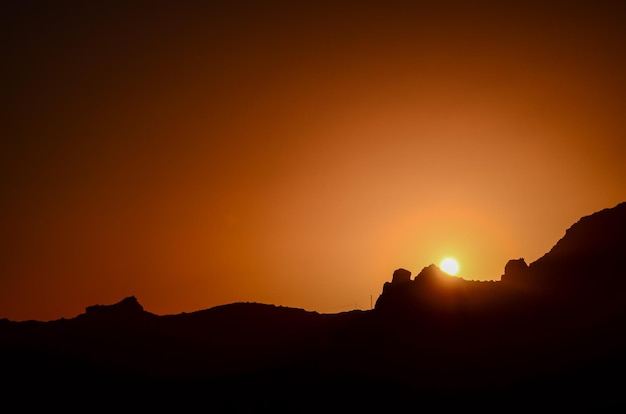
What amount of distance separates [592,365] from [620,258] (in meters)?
19.1

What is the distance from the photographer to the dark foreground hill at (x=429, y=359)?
59469 millimetres

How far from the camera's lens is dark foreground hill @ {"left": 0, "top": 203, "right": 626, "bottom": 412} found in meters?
59.5

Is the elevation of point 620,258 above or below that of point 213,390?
above

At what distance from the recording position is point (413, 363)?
68125 millimetres

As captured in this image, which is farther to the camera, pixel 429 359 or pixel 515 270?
pixel 515 270

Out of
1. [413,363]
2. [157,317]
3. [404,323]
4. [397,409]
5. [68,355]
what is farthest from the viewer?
[157,317]

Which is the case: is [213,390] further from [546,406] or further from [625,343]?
[625,343]

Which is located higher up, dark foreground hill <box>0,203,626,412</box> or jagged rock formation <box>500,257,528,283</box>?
jagged rock formation <box>500,257,528,283</box>

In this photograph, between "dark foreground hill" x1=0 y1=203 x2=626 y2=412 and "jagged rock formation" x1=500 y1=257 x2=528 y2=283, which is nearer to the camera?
"dark foreground hill" x1=0 y1=203 x2=626 y2=412

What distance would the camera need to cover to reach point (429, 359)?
68.1m

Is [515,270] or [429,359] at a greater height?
[515,270]

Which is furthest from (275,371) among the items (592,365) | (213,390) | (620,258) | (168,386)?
(620,258)

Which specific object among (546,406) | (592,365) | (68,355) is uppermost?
(68,355)

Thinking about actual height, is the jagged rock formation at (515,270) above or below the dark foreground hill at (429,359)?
above
